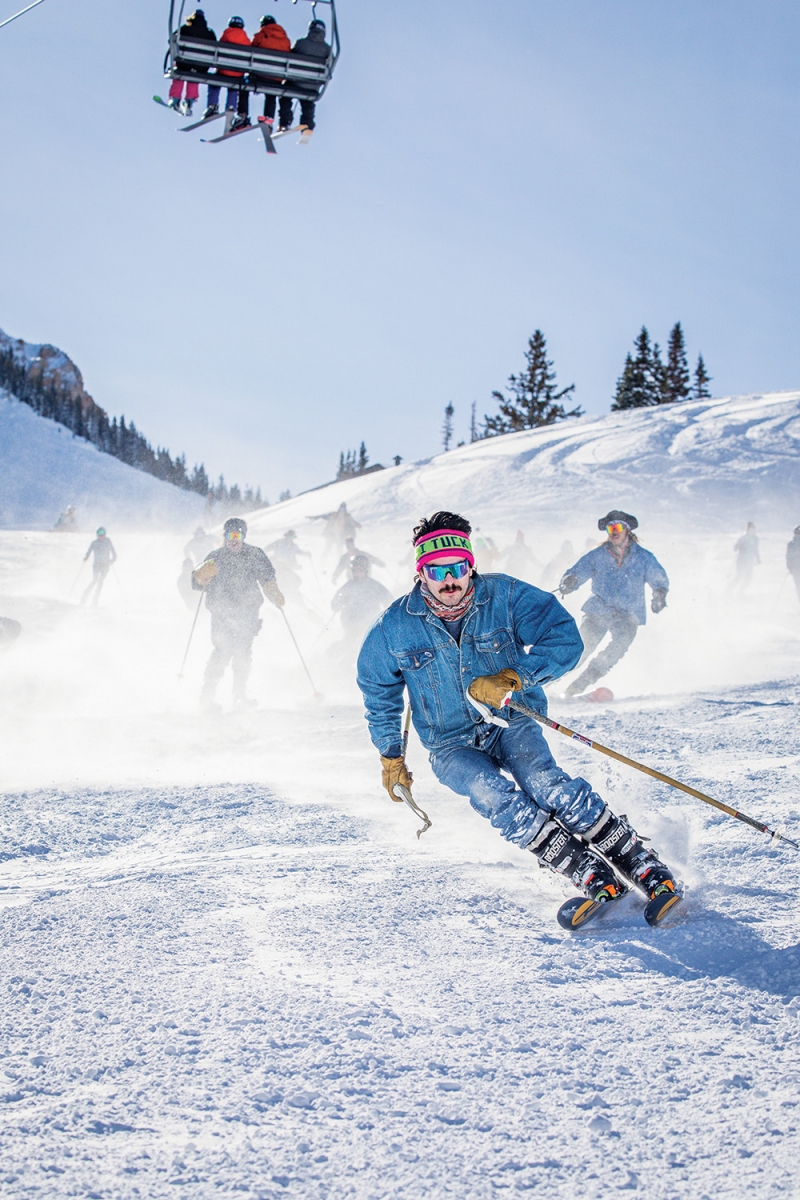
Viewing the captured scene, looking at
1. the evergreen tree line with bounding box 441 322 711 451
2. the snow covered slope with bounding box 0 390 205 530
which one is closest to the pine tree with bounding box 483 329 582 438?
the evergreen tree line with bounding box 441 322 711 451

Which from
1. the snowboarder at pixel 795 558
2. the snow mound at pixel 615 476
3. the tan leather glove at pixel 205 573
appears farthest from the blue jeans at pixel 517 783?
the snow mound at pixel 615 476

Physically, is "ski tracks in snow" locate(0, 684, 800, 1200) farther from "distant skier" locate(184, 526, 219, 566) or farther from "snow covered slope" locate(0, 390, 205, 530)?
"snow covered slope" locate(0, 390, 205, 530)

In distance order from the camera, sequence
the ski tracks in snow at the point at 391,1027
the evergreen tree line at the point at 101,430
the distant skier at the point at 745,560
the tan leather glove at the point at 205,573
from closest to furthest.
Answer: the ski tracks in snow at the point at 391,1027 → the tan leather glove at the point at 205,573 → the distant skier at the point at 745,560 → the evergreen tree line at the point at 101,430

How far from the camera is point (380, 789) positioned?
545cm

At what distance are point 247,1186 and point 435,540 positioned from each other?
236cm

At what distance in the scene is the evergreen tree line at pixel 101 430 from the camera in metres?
103

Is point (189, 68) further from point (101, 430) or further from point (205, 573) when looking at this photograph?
point (101, 430)

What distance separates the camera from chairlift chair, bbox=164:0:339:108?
810cm

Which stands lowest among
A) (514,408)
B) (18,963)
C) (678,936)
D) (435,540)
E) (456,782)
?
(18,963)

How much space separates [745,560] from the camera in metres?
19.7

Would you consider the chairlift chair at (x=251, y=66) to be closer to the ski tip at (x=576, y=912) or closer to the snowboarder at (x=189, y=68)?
the snowboarder at (x=189, y=68)

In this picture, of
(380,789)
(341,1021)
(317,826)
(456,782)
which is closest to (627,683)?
(380,789)

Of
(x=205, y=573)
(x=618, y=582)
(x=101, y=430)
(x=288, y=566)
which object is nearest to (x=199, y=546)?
(x=288, y=566)

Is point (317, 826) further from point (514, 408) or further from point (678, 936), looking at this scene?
point (514, 408)
